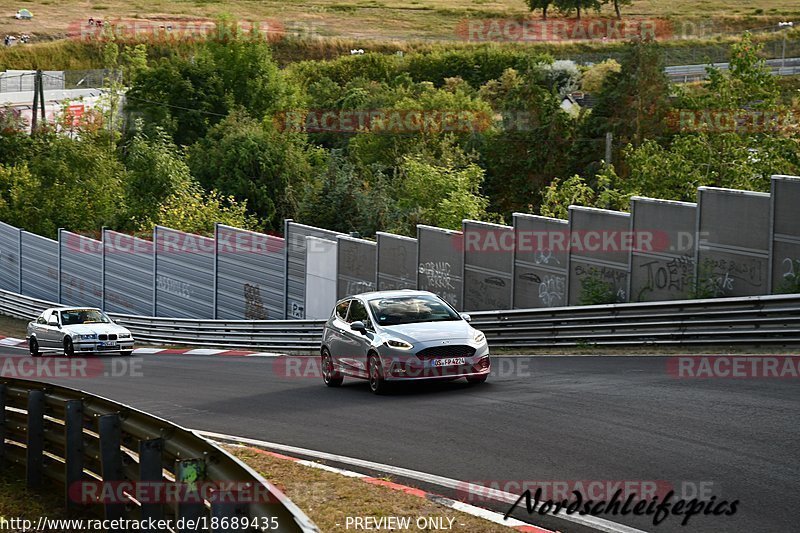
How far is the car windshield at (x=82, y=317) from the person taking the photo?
3353 cm

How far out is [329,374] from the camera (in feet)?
63.2

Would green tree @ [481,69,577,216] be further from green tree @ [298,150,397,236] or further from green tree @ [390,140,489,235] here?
green tree @ [298,150,397,236]

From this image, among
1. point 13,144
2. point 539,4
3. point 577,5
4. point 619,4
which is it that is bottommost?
point 13,144

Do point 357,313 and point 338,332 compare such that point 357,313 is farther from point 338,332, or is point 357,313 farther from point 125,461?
point 125,461

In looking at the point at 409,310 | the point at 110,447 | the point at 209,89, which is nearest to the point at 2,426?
the point at 110,447

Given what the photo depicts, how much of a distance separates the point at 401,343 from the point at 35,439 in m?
6.75

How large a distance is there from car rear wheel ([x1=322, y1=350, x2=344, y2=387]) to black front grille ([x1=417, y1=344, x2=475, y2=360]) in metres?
2.47

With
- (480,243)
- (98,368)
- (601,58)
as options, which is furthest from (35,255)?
(601,58)

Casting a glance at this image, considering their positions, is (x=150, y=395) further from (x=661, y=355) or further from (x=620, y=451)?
(x=620, y=451)

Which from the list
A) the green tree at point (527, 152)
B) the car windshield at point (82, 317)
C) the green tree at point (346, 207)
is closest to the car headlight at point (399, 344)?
the car windshield at point (82, 317)

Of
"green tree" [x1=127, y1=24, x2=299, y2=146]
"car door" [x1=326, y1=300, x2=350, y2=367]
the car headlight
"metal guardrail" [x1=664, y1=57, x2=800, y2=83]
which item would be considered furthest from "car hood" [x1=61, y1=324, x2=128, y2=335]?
"metal guardrail" [x1=664, y1=57, x2=800, y2=83]

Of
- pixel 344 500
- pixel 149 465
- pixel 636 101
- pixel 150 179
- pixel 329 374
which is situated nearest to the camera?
pixel 149 465

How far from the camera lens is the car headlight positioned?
17016mm

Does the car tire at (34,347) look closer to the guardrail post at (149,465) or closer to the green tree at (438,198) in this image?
the green tree at (438,198)
